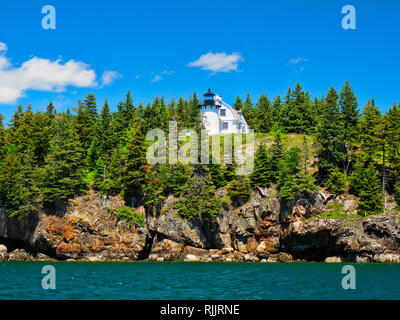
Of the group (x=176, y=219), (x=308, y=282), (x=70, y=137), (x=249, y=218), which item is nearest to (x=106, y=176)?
(x=70, y=137)

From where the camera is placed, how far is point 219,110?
288 feet

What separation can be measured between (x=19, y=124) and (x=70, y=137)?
876 inches

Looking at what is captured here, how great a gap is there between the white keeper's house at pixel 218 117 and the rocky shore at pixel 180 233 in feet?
95.8

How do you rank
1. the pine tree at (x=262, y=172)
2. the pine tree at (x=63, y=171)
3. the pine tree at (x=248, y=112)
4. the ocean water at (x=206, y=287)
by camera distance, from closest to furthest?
1. the ocean water at (x=206, y=287)
2. the pine tree at (x=262, y=172)
3. the pine tree at (x=63, y=171)
4. the pine tree at (x=248, y=112)

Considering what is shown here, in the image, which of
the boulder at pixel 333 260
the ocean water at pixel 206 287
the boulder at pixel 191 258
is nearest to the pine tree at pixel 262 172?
the boulder at pixel 333 260

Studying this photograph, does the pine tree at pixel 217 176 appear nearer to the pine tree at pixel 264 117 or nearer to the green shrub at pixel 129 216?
the green shrub at pixel 129 216

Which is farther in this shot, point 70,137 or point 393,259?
point 70,137

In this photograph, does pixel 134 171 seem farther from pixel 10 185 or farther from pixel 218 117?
pixel 218 117

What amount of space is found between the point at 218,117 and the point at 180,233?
3816 centimetres

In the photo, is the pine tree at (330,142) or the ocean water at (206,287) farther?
the pine tree at (330,142)

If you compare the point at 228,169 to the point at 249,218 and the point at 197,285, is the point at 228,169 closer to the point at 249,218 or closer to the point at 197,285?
the point at 249,218

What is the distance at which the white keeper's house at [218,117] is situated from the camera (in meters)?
85.6

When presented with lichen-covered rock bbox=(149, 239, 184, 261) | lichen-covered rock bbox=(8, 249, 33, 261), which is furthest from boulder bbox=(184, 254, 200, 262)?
lichen-covered rock bbox=(8, 249, 33, 261)
